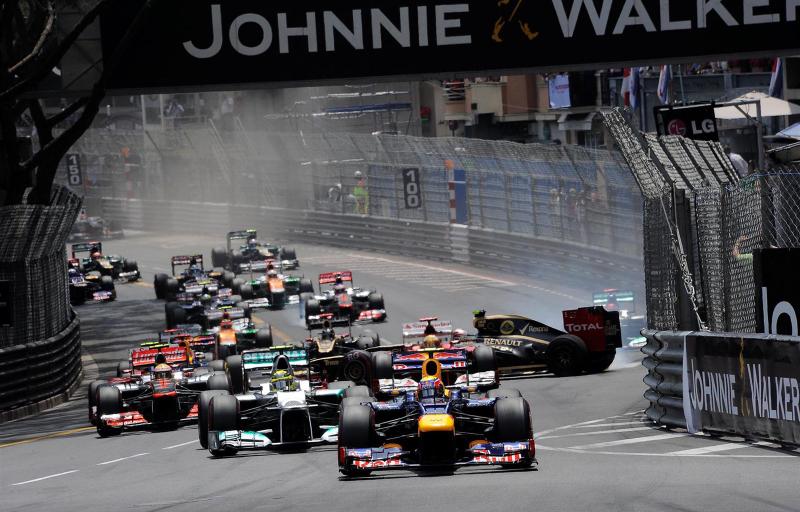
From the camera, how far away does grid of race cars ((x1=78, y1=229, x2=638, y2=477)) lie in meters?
11.8

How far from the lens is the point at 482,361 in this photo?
1816 centimetres

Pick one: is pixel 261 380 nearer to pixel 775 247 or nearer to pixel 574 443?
pixel 574 443

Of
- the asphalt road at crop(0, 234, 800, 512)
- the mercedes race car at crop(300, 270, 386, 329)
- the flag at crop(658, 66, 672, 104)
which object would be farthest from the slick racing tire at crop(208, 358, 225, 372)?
the flag at crop(658, 66, 672, 104)

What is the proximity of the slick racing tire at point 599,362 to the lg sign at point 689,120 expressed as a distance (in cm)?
453

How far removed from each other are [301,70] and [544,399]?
17.6 feet

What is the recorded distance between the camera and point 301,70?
19047 millimetres

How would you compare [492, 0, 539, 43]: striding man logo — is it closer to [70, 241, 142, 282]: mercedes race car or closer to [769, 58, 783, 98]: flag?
[769, 58, 783, 98]: flag

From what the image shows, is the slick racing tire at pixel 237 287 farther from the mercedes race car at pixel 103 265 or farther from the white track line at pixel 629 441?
the white track line at pixel 629 441

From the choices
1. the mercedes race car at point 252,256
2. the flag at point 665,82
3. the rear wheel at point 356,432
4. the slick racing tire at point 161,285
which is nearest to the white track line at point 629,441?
the rear wheel at point 356,432

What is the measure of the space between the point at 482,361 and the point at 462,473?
659cm

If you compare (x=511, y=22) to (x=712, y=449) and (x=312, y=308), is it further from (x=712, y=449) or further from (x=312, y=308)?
(x=312, y=308)

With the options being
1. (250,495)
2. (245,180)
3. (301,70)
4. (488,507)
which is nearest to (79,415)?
(301,70)

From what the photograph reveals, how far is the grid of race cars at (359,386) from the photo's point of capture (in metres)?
11.8

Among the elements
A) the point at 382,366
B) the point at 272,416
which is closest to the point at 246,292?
the point at 382,366
